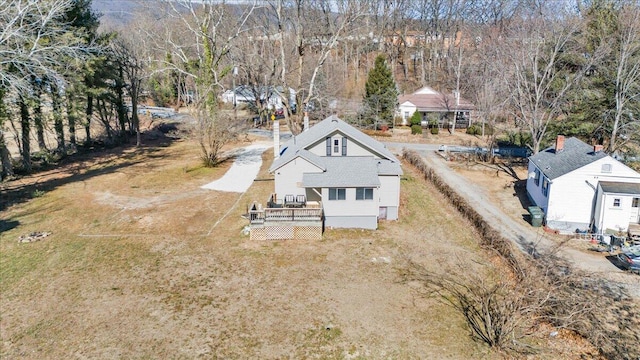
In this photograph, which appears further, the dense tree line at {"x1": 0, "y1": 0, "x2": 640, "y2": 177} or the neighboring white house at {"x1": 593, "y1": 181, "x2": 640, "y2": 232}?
the dense tree line at {"x1": 0, "y1": 0, "x2": 640, "y2": 177}

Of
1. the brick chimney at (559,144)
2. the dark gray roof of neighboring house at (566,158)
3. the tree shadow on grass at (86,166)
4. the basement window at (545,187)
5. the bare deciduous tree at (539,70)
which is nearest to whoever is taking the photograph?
the dark gray roof of neighboring house at (566,158)

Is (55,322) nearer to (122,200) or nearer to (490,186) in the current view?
(122,200)

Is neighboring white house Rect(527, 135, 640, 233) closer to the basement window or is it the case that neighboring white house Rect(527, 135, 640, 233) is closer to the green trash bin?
the basement window

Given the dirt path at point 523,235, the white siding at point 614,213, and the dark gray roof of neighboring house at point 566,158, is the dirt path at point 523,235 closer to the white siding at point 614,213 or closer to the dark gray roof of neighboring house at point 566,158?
the white siding at point 614,213

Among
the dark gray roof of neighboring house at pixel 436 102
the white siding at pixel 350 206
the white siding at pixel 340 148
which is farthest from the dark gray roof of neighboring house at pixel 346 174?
the dark gray roof of neighboring house at pixel 436 102

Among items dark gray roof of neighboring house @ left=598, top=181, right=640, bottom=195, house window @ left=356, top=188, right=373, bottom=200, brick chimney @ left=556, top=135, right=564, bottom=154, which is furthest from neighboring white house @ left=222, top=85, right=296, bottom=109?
dark gray roof of neighboring house @ left=598, top=181, right=640, bottom=195

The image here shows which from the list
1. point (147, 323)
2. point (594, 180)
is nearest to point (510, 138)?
point (594, 180)
